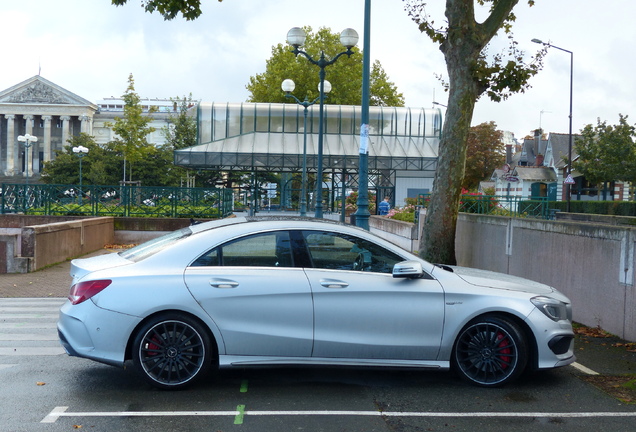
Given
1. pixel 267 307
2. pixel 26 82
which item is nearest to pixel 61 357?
pixel 267 307

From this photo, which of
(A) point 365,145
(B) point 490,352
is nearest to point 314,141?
(A) point 365,145

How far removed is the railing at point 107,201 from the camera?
84.5 ft

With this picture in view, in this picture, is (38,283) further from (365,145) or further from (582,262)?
(582,262)

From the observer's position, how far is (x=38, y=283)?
45.8 ft

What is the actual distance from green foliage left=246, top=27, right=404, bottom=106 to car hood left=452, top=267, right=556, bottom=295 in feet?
177

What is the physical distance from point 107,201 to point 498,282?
841 inches

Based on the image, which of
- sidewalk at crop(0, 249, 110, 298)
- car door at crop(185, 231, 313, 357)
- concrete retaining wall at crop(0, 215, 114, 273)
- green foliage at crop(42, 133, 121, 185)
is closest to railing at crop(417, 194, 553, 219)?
concrete retaining wall at crop(0, 215, 114, 273)

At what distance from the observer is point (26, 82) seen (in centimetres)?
10250

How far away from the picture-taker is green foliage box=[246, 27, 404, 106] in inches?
2419

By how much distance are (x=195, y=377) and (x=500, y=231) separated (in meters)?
8.04

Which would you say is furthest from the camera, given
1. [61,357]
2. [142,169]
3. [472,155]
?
[472,155]

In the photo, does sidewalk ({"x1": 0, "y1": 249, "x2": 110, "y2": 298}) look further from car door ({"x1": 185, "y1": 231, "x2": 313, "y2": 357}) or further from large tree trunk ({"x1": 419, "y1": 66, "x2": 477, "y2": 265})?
car door ({"x1": 185, "y1": 231, "x2": 313, "y2": 357})

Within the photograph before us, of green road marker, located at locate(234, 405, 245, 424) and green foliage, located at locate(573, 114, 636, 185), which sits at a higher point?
green foliage, located at locate(573, 114, 636, 185)

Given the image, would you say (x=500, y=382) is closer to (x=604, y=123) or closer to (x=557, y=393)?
(x=557, y=393)
